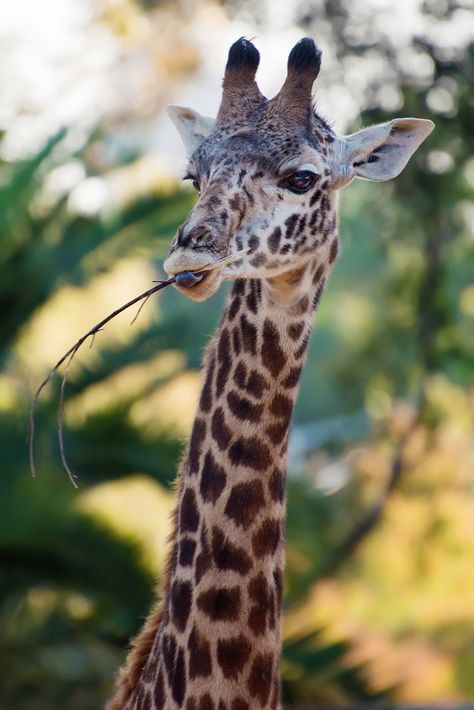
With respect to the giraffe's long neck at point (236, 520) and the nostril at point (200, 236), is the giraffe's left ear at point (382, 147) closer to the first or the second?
the giraffe's long neck at point (236, 520)

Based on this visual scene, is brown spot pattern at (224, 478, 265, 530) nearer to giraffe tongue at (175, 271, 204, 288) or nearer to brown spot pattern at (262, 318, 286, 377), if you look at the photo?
brown spot pattern at (262, 318, 286, 377)

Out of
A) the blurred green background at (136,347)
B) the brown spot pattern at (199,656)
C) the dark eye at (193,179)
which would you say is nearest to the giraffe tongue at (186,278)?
the dark eye at (193,179)

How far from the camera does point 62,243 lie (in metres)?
12.0

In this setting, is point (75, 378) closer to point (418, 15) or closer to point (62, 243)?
point (62, 243)

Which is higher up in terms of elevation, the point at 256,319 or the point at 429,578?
the point at 429,578

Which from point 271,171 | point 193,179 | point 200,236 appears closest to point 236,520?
point 200,236

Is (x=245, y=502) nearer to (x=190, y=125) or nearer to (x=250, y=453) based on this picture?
(x=250, y=453)

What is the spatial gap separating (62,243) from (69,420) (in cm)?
169

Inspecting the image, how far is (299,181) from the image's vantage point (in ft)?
14.8

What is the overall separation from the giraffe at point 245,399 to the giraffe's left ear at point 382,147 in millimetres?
174

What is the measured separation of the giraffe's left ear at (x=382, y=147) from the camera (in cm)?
491

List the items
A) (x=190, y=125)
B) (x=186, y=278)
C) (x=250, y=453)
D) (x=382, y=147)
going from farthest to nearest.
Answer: (x=190, y=125) < (x=382, y=147) < (x=250, y=453) < (x=186, y=278)

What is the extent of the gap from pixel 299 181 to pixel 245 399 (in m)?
0.80

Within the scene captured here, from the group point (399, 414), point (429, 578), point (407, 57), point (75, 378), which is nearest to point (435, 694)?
point (429, 578)
